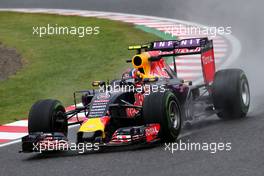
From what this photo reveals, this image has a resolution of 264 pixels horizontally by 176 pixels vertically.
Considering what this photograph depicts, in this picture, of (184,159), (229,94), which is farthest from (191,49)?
(184,159)

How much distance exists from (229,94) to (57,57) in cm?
787

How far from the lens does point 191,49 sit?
Result: 39.3 ft

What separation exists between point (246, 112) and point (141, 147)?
2.38 meters

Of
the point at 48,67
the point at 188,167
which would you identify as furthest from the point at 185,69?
the point at 188,167

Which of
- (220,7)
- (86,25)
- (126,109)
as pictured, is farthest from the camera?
(220,7)

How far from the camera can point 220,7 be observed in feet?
77.4

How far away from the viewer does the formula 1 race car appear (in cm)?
995

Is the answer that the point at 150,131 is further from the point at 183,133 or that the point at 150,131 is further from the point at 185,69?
the point at 185,69

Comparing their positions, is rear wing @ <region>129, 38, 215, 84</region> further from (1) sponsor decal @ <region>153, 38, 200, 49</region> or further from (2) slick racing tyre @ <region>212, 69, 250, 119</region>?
(2) slick racing tyre @ <region>212, 69, 250, 119</region>

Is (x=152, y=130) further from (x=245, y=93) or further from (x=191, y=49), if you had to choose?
(x=245, y=93)

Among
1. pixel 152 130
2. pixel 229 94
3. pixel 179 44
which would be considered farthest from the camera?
pixel 179 44

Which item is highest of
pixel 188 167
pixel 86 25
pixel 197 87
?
pixel 86 25

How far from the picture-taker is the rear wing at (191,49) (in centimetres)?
1187

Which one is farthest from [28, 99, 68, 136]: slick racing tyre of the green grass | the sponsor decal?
the green grass
